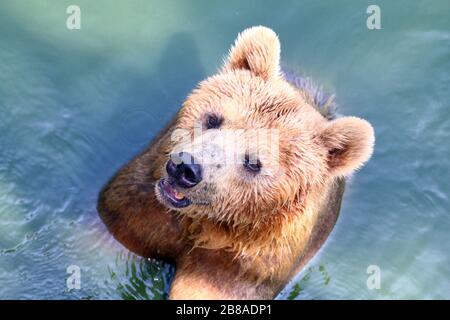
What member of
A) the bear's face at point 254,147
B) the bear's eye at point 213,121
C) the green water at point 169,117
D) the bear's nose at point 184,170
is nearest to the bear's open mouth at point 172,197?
the bear's face at point 254,147

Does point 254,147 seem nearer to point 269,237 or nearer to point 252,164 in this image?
point 252,164

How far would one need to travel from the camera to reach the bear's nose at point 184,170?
570 cm

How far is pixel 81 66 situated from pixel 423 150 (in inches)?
135

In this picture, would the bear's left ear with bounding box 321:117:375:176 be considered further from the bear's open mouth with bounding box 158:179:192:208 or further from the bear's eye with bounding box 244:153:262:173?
the bear's open mouth with bounding box 158:179:192:208

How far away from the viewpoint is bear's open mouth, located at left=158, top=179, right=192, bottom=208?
6.10 meters

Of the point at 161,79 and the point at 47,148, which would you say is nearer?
the point at 47,148

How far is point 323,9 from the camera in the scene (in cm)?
907

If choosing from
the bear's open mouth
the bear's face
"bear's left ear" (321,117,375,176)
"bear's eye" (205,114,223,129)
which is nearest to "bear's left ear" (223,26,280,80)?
the bear's face

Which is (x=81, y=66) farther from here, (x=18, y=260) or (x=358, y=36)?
(x=358, y=36)

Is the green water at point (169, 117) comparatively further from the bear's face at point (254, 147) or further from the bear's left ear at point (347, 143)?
the bear's left ear at point (347, 143)

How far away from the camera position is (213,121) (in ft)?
20.0

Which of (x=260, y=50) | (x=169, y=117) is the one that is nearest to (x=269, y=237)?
(x=260, y=50)

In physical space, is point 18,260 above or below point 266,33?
below
